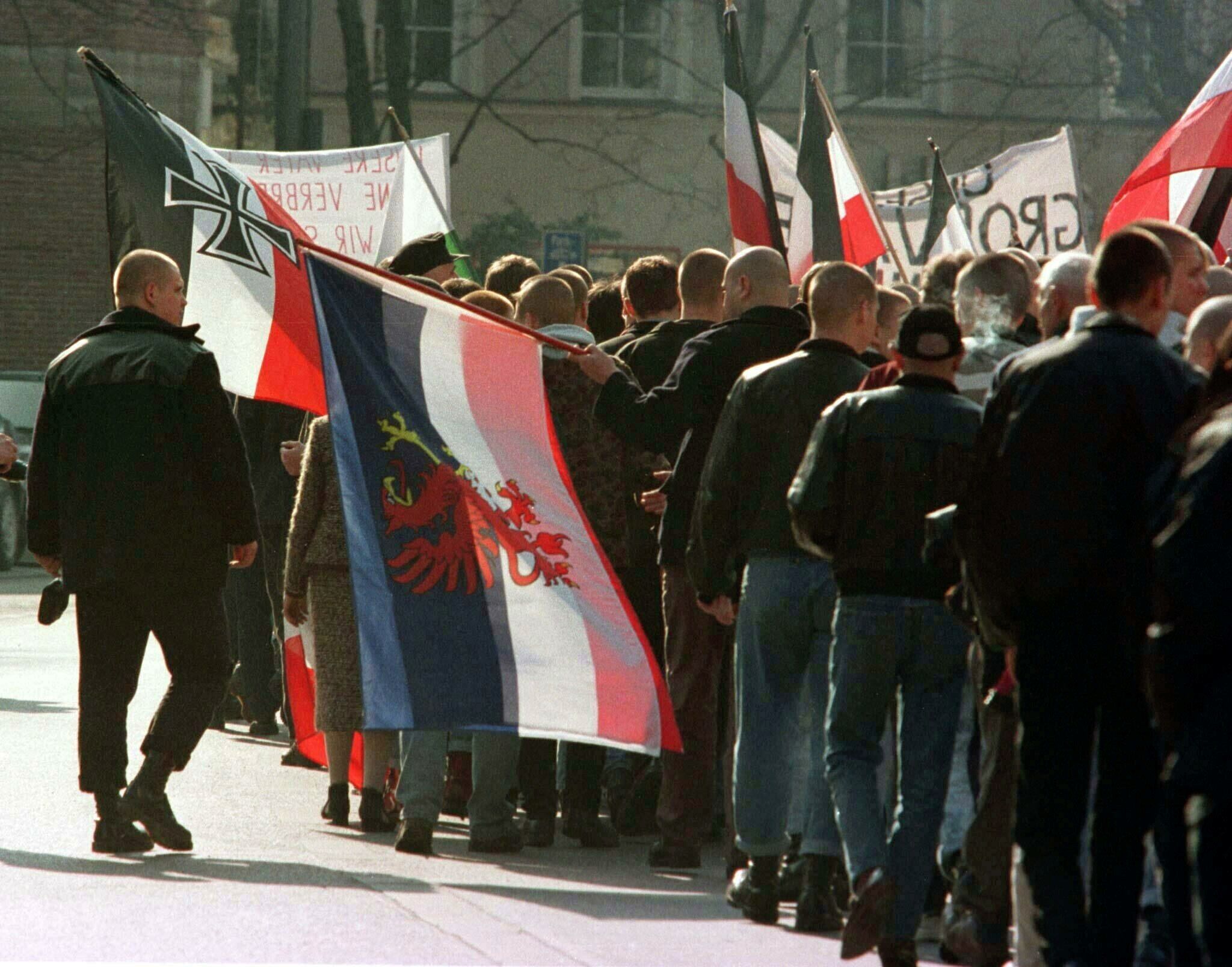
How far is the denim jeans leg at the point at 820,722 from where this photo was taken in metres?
6.34

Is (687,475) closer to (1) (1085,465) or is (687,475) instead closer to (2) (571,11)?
(1) (1085,465)

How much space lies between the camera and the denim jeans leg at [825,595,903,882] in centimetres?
587

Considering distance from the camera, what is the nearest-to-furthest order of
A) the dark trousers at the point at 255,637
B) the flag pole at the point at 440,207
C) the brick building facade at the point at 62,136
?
the dark trousers at the point at 255,637
the flag pole at the point at 440,207
the brick building facade at the point at 62,136

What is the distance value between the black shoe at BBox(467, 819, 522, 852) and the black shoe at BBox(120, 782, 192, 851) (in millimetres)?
980

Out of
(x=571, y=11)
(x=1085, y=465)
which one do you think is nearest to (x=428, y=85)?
(x=571, y=11)

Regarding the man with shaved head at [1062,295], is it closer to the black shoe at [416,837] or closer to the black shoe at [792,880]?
the black shoe at [792,880]

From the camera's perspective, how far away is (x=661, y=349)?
8.00 meters

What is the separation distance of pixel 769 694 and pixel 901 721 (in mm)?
626

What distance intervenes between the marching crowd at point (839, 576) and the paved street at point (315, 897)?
20 cm

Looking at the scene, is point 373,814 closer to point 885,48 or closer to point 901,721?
point 901,721

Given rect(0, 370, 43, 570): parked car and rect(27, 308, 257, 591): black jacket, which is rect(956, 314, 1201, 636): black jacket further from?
rect(0, 370, 43, 570): parked car

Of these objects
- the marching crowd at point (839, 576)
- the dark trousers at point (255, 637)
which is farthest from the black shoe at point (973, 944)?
the dark trousers at point (255, 637)

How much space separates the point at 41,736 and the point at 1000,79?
81.9 feet

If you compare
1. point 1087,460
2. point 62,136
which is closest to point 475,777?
point 1087,460
